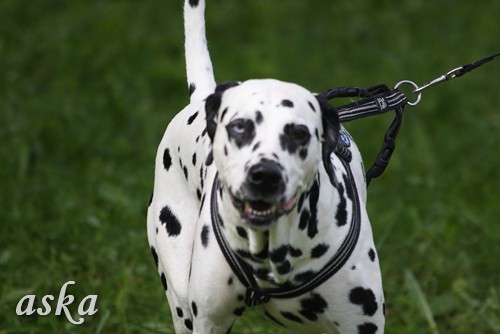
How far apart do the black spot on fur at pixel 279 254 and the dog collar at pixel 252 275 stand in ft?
0.51

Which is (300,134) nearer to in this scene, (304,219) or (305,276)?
(304,219)

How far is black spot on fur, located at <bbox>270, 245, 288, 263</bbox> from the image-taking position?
4.21 meters

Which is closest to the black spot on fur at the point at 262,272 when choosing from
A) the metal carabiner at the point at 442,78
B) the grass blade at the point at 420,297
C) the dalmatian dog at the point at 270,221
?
the dalmatian dog at the point at 270,221

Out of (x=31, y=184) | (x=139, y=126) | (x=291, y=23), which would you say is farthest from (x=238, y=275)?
(x=291, y=23)

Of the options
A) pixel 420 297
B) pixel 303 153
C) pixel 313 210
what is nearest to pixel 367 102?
pixel 313 210

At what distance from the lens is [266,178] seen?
3807 mm

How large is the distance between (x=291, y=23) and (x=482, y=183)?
151 inches

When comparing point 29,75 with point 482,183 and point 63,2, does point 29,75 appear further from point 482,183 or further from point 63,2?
point 482,183

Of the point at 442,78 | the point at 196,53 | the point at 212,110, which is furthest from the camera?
the point at 196,53

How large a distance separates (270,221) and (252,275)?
1.58 ft

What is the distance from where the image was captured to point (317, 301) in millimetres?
4359

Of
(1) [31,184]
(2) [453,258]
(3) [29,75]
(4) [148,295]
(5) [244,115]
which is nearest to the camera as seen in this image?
(5) [244,115]

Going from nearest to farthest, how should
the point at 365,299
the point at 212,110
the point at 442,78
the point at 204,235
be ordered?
the point at 212,110 → the point at 365,299 → the point at 204,235 → the point at 442,78

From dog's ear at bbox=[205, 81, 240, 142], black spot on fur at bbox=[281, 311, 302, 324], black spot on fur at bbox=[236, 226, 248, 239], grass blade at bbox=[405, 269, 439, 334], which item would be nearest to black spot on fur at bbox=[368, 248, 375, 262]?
black spot on fur at bbox=[281, 311, 302, 324]
